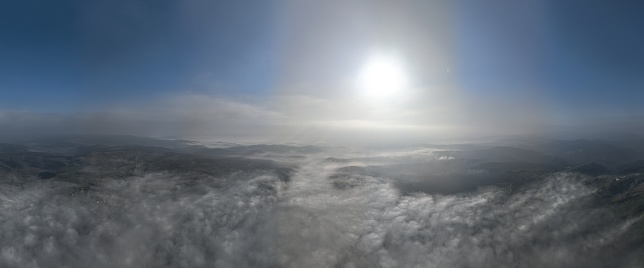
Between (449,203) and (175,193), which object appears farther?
(175,193)

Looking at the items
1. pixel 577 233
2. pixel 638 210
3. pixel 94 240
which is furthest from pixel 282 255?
pixel 638 210

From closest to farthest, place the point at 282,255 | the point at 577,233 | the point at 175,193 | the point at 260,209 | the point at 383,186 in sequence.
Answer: the point at 282,255, the point at 577,233, the point at 260,209, the point at 175,193, the point at 383,186

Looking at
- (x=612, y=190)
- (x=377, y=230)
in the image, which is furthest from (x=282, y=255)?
(x=612, y=190)

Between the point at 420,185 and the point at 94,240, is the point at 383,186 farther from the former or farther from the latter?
the point at 94,240

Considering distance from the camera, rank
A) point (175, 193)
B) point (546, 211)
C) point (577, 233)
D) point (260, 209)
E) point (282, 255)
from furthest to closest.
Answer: point (175, 193) < point (260, 209) < point (546, 211) < point (577, 233) < point (282, 255)

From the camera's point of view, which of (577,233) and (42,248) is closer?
(42,248)

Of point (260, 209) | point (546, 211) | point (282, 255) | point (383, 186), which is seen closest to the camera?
point (282, 255)

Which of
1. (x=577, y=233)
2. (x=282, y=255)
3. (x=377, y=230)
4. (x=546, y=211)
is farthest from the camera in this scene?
(x=546, y=211)

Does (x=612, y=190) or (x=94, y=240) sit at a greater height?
(x=612, y=190)

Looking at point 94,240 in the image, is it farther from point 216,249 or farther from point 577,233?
point 577,233
